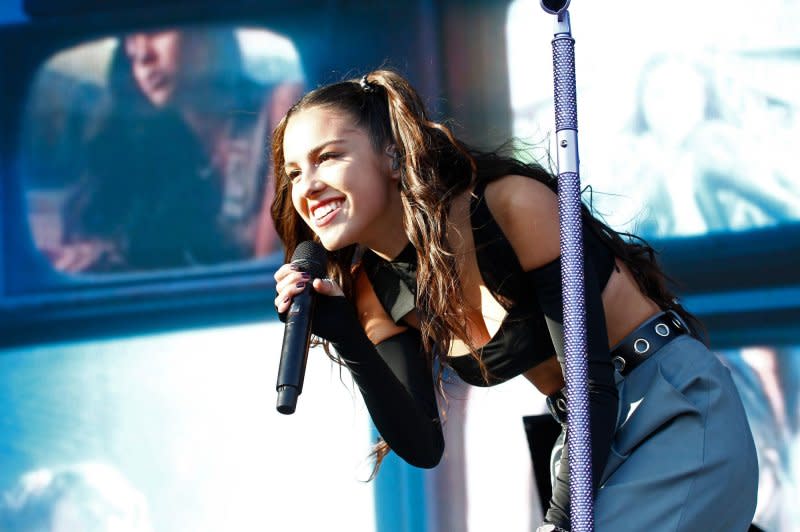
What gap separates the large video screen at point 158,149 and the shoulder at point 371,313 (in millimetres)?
814

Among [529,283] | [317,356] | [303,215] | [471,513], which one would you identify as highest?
[303,215]

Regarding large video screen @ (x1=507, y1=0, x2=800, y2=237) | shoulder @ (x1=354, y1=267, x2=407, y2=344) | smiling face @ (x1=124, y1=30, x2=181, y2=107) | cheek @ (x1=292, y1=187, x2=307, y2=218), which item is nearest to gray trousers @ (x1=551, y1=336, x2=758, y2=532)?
shoulder @ (x1=354, y1=267, x2=407, y2=344)

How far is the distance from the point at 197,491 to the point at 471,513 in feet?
2.23

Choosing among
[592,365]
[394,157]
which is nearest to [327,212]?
[394,157]

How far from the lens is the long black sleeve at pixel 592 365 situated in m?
1.32

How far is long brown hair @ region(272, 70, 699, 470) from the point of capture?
1477mm

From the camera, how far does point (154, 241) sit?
2.54 metres

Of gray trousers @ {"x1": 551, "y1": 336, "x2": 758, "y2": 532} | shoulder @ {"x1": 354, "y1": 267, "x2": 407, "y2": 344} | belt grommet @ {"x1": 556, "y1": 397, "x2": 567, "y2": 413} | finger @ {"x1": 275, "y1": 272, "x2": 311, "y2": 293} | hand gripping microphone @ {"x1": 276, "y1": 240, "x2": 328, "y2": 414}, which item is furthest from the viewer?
shoulder @ {"x1": 354, "y1": 267, "x2": 407, "y2": 344}

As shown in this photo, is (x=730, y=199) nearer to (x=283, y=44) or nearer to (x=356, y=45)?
(x=356, y=45)

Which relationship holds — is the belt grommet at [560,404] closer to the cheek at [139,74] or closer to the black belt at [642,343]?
the black belt at [642,343]

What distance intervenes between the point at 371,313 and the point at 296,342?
22.0 inches

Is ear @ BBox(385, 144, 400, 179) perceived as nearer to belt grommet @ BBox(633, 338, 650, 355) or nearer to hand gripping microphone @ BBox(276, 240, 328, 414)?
hand gripping microphone @ BBox(276, 240, 328, 414)

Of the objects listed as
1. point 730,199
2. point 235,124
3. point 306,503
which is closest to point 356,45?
point 235,124

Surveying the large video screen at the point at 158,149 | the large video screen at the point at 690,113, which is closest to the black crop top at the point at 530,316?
the large video screen at the point at 690,113
